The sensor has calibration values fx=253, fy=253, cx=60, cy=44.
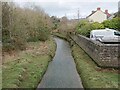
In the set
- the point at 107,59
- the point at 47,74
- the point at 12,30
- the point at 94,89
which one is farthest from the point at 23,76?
the point at 12,30

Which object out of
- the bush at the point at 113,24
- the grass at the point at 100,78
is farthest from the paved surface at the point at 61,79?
the bush at the point at 113,24

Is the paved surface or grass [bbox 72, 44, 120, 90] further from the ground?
grass [bbox 72, 44, 120, 90]

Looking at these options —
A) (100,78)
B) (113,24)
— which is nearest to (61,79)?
(100,78)

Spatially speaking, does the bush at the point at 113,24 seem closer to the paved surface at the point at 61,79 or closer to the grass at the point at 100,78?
the paved surface at the point at 61,79

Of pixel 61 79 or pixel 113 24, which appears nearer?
pixel 61 79

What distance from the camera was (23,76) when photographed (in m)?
12.7

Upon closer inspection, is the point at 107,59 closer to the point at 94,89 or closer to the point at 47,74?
the point at 47,74

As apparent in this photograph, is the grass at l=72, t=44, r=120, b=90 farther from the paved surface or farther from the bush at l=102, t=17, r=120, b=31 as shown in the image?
the bush at l=102, t=17, r=120, b=31

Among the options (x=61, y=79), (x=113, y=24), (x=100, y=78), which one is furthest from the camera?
(x=113, y=24)

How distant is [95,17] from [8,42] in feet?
161

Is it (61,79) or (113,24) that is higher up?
(113,24)

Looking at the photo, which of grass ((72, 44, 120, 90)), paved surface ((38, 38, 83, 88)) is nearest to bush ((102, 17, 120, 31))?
paved surface ((38, 38, 83, 88))

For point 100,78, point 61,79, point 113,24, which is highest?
point 113,24

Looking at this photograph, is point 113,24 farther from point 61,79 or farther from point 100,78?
point 100,78
